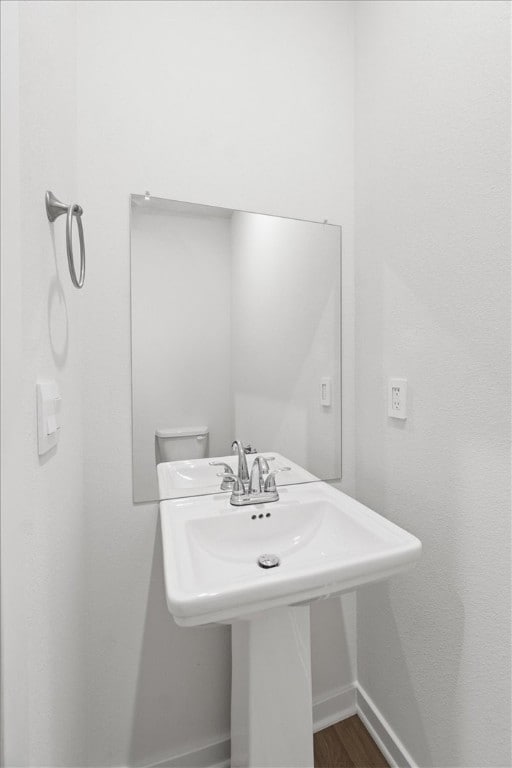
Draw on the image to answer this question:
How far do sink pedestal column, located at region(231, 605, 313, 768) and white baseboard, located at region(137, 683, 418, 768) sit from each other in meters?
0.36

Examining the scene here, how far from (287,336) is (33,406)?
0.87 meters

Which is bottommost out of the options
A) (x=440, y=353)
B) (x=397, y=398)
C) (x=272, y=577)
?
(x=272, y=577)

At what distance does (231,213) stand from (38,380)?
827mm

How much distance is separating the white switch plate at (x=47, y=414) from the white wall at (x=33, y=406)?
2 centimetres

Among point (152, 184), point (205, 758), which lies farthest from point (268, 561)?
point (152, 184)

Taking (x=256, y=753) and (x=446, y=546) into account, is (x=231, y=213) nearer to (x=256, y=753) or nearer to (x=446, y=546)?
(x=446, y=546)

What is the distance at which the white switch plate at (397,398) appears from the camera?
3.70 ft

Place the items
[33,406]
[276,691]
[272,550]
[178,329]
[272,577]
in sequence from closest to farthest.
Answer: [33,406] → [272,577] → [276,691] → [272,550] → [178,329]

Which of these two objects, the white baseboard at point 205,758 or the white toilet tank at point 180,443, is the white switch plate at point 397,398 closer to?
the white toilet tank at point 180,443

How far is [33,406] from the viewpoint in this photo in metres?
0.62

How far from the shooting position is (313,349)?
1.35m

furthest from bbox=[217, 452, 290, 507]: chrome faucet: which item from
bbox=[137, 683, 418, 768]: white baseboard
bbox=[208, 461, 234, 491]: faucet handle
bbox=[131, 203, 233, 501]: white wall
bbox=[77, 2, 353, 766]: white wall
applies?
bbox=[137, 683, 418, 768]: white baseboard

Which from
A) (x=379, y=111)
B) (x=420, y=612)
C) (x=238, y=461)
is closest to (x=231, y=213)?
(x=379, y=111)

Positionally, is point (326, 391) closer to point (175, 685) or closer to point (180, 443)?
point (180, 443)
